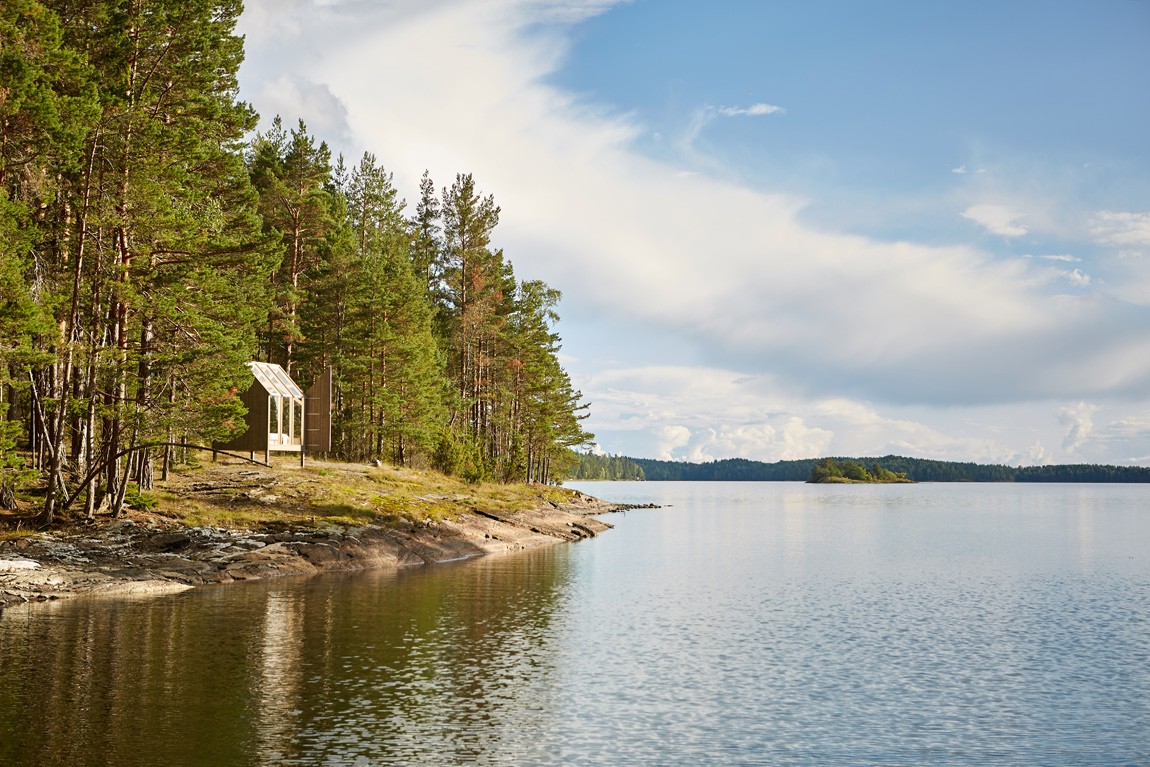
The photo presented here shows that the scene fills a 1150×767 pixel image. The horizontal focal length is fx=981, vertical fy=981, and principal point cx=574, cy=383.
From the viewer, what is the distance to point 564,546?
5425 centimetres

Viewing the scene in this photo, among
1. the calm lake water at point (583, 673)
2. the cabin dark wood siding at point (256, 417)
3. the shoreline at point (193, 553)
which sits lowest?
the calm lake water at point (583, 673)

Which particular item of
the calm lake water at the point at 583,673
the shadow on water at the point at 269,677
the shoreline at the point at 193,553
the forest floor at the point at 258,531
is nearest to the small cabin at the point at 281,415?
the forest floor at the point at 258,531

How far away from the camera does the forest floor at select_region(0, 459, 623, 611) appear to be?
3056 centimetres

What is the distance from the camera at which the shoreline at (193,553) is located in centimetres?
2947

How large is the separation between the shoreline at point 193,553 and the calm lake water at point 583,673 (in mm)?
1800

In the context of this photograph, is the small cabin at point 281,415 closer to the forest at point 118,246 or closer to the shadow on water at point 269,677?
the forest at point 118,246

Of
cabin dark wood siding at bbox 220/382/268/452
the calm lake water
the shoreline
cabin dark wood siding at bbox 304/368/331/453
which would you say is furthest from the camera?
cabin dark wood siding at bbox 304/368/331/453

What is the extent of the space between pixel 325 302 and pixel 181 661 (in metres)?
42.5

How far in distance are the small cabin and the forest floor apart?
1.30 m

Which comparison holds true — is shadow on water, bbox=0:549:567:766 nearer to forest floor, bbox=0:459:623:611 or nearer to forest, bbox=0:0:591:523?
forest floor, bbox=0:459:623:611

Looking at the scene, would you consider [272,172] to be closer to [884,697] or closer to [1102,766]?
[884,697]

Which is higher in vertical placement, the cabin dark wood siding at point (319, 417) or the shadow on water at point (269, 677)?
the cabin dark wood siding at point (319, 417)

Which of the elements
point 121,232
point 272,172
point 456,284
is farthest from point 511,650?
point 456,284

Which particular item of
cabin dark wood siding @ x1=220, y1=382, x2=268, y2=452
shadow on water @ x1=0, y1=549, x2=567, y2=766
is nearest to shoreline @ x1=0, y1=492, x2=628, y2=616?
shadow on water @ x1=0, y1=549, x2=567, y2=766
